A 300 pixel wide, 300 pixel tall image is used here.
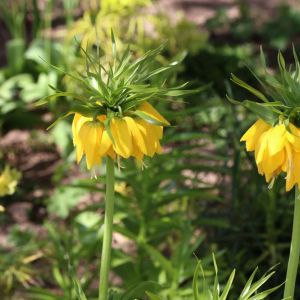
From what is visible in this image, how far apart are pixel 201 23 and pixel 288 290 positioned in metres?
4.00

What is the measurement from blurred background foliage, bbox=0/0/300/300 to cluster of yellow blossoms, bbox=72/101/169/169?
106mm

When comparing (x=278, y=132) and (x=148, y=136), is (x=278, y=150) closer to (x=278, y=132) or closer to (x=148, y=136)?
(x=278, y=132)

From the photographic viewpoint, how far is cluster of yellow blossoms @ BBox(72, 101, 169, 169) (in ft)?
4.30

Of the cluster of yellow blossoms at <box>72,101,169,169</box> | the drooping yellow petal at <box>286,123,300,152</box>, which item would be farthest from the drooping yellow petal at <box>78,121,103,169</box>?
the drooping yellow petal at <box>286,123,300,152</box>

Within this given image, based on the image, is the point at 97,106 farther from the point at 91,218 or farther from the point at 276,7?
the point at 276,7

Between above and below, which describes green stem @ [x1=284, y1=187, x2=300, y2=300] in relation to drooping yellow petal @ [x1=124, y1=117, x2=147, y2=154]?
below

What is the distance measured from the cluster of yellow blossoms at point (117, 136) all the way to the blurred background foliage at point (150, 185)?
0.35ft

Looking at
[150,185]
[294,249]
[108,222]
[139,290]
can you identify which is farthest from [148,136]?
[150,185]

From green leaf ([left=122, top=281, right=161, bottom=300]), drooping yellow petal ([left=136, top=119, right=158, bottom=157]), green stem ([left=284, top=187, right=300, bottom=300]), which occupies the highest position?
drooping yellow petal ([left=136, top=119, right=158, bottom=157])

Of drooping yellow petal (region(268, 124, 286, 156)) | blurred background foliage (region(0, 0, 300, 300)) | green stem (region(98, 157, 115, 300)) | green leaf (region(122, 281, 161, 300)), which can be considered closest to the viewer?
drooping yellow petal (region(268, 124, 286, 156))

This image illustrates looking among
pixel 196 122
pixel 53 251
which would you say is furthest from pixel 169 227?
pixel 196 122

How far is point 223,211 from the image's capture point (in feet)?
9.37

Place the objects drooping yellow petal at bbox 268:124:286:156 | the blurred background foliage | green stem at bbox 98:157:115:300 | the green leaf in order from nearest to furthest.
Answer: drooping yellow petal at bbox 268:124:286:156 < green stem at bbox 98:157:115:300 < the green leaf < the blurred background foliage

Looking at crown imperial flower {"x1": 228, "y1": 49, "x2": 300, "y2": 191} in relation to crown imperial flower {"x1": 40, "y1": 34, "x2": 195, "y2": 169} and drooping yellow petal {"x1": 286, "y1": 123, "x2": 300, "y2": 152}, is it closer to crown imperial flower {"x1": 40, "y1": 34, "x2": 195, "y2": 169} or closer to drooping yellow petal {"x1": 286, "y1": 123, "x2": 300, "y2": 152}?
drooping yellow petal {"x1": 286, "y1": 123, "x2": 300, "y2": 152}
